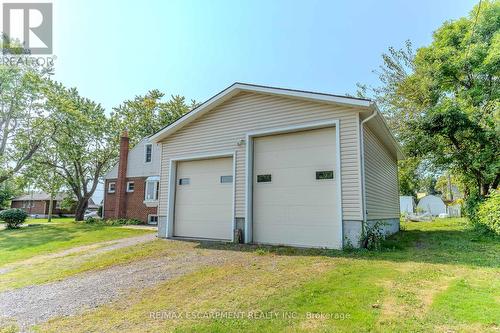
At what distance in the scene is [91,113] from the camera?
27062 mm

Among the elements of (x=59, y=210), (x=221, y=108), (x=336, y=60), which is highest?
(x=336, y=60)

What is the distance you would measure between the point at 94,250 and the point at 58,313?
590 centimetres

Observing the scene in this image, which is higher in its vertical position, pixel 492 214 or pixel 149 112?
pixel 149 112

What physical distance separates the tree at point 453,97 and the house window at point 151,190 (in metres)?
15.3

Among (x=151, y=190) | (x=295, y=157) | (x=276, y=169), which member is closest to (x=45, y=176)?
(x=151, y=190)

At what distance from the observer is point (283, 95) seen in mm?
9133

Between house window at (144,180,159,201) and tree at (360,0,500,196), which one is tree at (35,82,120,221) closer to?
house window at (144,180,159,201)

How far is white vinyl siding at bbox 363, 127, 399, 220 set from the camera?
29.5 feet

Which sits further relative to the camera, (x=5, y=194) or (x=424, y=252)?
(x=5, y=194)

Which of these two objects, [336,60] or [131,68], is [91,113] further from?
[336,60]

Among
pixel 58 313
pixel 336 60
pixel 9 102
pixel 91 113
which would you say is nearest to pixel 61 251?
pixel 58 313

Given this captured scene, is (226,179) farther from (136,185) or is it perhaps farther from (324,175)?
(136,185)

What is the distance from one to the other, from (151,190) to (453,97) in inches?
779

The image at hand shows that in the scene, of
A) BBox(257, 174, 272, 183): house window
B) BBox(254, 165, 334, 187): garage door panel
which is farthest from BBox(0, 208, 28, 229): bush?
BBox(257, 174, 272, 183): house window
